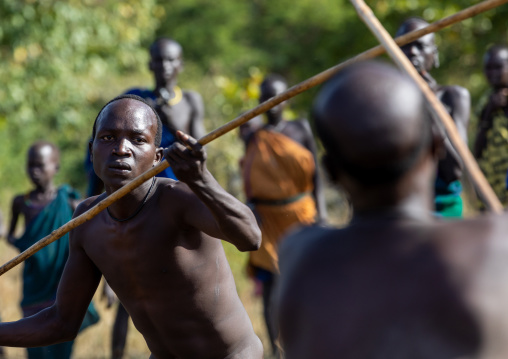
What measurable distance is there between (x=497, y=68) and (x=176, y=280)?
435 centimetres

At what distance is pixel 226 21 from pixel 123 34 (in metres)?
16.6

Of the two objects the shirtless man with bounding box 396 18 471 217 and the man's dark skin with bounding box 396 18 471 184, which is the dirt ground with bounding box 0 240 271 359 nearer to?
the shirtless man with bounding box 396 18 471 217

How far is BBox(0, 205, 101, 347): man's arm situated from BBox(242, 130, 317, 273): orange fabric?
12.4 ft

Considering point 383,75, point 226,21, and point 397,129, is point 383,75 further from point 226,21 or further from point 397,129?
point 226,21

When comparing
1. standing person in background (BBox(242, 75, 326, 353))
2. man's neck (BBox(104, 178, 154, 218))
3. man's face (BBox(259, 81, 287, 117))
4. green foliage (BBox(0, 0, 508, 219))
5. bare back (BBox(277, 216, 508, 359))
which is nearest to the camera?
bare back (BBox(277, 216, 508, 359))

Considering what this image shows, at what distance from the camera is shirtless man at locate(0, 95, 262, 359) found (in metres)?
3.45

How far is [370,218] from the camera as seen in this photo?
6.47ft

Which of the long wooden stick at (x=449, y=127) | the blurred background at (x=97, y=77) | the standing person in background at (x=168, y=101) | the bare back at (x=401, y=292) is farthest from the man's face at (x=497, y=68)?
the bare back at (x=401, y=292)

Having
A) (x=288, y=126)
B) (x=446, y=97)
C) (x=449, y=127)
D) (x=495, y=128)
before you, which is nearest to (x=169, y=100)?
(x=288, y=126)

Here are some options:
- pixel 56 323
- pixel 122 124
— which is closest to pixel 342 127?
pixel 122 124

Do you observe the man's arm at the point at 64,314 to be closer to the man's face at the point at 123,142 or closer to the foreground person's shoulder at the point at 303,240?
the man's face at the point at 123,142

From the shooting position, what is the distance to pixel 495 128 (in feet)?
22.4

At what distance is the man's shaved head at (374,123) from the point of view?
6.12 feet

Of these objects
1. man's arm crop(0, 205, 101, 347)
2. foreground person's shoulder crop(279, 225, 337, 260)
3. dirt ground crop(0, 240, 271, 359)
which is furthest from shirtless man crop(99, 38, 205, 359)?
foreground person's shoulder crop(279, 225, 337, 260)
